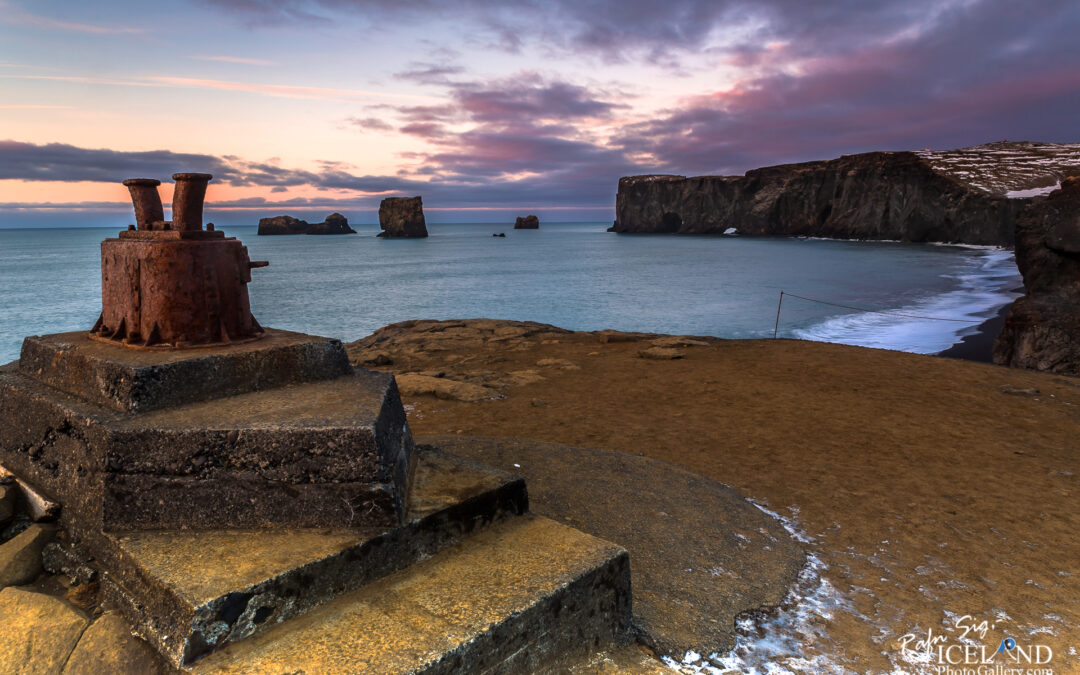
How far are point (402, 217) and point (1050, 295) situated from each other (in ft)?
415

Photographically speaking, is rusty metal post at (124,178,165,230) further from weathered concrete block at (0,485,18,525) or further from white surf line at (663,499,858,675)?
white surf line at (663,499,858,675)

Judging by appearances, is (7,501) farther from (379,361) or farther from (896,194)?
(896,194)

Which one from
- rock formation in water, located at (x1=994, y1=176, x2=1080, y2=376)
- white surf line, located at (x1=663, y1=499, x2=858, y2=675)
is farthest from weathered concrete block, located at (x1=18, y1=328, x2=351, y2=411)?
rock formation in water, located at (x1=994, y1=176, x2=1080, y2=376)

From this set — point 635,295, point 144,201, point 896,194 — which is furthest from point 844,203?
point 144,201

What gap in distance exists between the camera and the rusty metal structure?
9.60 feet

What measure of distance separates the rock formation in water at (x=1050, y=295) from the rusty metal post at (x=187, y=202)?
448 inches

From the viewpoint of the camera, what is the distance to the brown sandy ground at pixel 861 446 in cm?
281

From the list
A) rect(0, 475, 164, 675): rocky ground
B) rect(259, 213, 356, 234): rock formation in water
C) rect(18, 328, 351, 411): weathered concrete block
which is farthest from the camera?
rect(259, 213, 356, 234): rock formation in water

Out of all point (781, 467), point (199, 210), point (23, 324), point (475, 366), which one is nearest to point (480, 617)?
point (199, 210)

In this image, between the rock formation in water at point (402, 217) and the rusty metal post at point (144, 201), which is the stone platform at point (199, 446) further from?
the rock formation in water at point (402, 217)

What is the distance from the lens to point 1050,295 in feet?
32.4

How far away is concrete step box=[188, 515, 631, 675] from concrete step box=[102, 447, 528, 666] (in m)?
0.05

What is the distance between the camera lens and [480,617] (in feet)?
6.46

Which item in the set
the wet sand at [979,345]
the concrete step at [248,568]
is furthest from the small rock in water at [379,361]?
the wet sand at [979,345]
